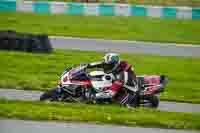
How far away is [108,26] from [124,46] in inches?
161

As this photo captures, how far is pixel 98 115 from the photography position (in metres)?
12.3

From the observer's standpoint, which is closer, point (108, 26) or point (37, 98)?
point (37, 98)

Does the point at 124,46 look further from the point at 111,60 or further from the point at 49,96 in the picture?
the point at 49,96

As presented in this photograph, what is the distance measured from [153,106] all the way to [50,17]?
50.2 ft

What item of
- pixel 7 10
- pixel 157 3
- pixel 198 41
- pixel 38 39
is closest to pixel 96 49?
pixel 38 39

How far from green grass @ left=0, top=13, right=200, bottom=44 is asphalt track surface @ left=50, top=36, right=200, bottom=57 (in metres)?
1.00

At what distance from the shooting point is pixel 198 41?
84.6ft

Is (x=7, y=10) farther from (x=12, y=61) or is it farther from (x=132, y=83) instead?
(x=132, y=83)

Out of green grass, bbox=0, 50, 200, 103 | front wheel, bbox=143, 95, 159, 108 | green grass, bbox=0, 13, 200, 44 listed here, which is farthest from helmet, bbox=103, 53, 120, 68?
green grass, bbox=0, 13, 200, 44

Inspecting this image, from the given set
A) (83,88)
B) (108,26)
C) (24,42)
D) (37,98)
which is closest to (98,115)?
(83,88)

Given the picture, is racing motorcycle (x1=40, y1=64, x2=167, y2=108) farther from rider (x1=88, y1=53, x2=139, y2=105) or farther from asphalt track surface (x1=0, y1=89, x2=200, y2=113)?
asphalt track surface (x1=0, y1=89, x2=200, y2=113)

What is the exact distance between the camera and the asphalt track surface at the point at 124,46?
894 inches

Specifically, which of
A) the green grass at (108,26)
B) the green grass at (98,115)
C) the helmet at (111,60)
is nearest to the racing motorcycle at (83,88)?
the helmet at (111,60)

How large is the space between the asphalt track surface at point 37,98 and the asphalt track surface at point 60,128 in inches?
97.4
